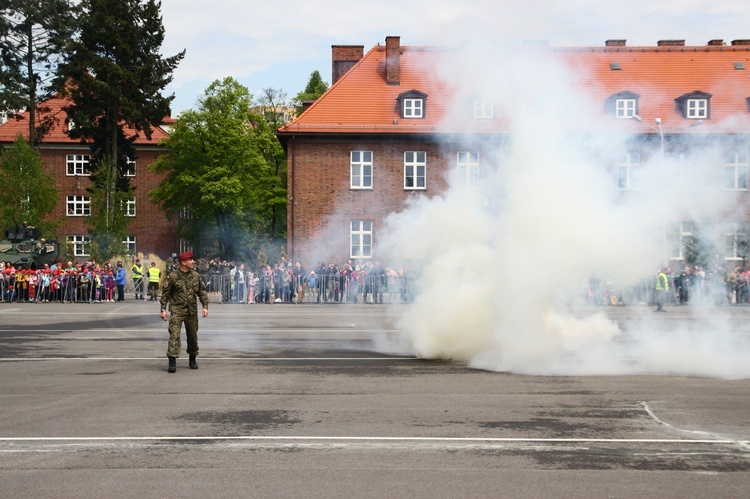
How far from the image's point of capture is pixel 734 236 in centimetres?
1867

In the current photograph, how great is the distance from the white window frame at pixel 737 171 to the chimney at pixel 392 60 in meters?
21.2

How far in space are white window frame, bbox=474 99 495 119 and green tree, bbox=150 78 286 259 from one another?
146ft

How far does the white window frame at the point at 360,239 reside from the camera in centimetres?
4178

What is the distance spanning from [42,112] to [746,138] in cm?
4542

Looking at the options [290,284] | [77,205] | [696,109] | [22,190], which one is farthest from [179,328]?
[77,205]

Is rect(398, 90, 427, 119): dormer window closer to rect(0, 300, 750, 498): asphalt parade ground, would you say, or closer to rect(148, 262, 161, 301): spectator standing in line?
rect(148, 262, 161, 301): spectator standing in line

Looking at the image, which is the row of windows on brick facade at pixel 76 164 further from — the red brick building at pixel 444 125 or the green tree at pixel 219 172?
the red brick building at pixel 444 125

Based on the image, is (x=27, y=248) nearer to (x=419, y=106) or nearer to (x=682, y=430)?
(x=419, y=106)

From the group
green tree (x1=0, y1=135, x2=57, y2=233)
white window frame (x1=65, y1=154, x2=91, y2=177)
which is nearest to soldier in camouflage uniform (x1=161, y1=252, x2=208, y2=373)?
green tree (x1=0, y1=135, x2=57, y2=233)

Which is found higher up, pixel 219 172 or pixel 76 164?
pixel 76 164

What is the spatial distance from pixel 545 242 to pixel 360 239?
1131 inches

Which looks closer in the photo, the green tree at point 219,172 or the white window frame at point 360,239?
the white window frame at point 360,239

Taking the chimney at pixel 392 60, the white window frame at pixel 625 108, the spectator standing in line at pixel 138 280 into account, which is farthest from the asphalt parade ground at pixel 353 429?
the chimney at pixel 392 60

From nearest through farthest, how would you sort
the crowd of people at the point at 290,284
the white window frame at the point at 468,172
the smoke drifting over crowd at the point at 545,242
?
the smoke drifting over crowd at the point at 545,242
the white window frame at the point at 468,172
the crowd of people at the point at 290,284
